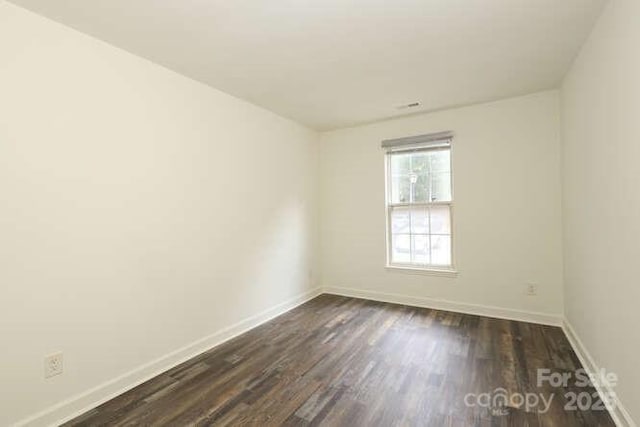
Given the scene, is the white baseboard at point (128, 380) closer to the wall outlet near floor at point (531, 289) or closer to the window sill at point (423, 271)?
the window sill at point (423, 271)

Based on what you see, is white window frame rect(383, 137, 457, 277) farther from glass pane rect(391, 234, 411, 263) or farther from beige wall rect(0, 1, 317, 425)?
beige wall rect(0, 1, 317, 425)

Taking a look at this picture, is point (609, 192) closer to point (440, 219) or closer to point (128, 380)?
point (440, 219)

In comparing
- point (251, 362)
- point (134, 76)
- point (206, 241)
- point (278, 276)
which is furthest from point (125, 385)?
point (134, 76)

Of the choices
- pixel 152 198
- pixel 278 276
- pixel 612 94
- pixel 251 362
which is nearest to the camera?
pixel 612 94

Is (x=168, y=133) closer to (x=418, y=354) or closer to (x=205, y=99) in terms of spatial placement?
(x=205, y=99)

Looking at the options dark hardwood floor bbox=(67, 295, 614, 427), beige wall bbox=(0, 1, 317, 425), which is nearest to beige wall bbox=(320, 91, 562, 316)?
dark hardwood floor bbox=(67, 295, 614, 427)

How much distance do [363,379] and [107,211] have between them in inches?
86.6

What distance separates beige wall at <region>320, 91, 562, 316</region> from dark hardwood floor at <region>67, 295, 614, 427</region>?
47 centimetres

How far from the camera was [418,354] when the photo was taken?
2.61 meters

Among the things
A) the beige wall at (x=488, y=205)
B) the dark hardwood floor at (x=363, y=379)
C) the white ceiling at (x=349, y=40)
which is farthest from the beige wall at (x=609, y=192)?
the beige wall at (x=488, y=205)

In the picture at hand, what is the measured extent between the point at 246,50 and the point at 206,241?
1.67 metres

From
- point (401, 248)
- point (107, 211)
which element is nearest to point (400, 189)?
point (401, 248)

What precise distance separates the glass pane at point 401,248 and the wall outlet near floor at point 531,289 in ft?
4.34

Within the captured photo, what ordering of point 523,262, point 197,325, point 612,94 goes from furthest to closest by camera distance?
point 523,262 < point 197,325 < point 612,94
